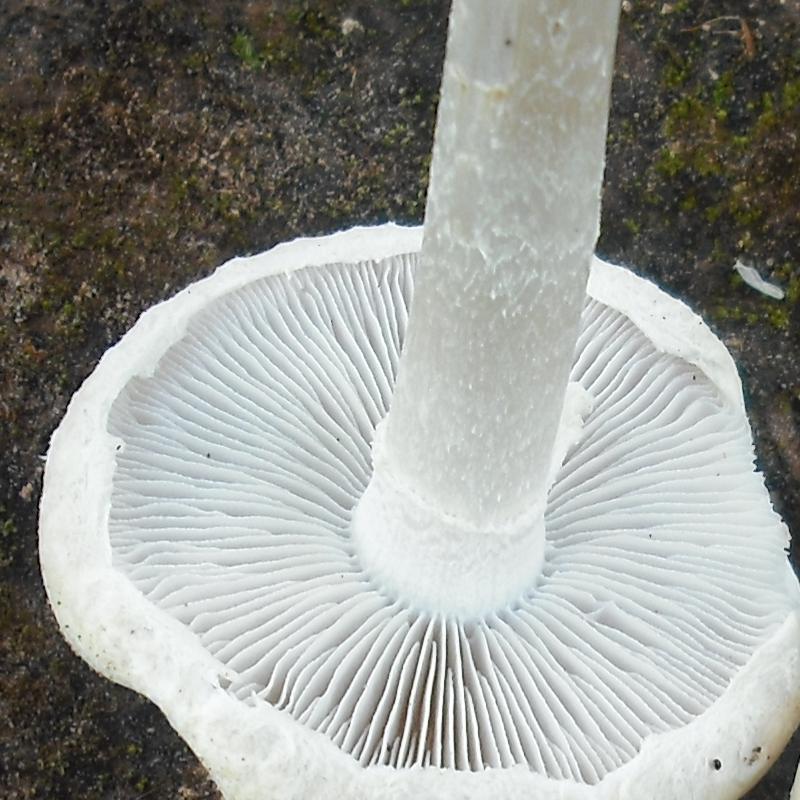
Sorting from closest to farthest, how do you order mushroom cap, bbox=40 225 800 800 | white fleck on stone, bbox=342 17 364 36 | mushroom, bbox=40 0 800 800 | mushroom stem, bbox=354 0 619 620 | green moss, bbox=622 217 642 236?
mushroom stem, bbox=354 0 619 620
mushroom, bbox=40 0 800 800
mushroom cap, bbox=40 225 800 800
green moss, bbox=622 217 642 236
white fleck on stone, bbox=342 17 364 36

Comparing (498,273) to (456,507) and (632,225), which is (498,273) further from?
(632,225)

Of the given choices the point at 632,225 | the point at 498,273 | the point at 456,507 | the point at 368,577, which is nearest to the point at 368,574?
the point at 368,577

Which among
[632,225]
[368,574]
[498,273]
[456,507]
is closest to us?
[498,273]

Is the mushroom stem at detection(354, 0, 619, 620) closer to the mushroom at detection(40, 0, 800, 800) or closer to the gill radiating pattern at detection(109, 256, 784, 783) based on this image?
the mushroom at detection(40, 0, 800, 800)

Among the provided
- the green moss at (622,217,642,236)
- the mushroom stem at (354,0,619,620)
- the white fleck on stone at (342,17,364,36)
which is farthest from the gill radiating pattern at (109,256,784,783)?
the white fleck on stone at (342,17,364,36)

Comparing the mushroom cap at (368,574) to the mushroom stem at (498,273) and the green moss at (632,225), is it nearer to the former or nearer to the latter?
the mushroom stem at (498,273)

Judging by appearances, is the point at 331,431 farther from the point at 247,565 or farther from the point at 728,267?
the point at 728,267

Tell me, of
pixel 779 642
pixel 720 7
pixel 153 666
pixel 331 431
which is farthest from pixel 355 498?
pixel 720 7
